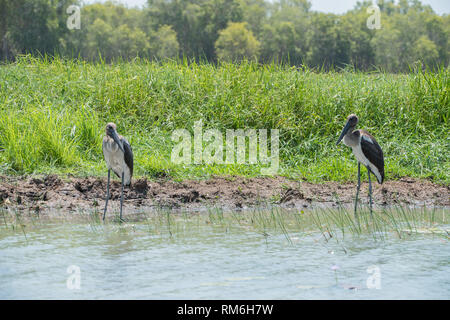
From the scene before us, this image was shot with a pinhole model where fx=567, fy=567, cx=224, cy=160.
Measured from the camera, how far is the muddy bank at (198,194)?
24.0 feet

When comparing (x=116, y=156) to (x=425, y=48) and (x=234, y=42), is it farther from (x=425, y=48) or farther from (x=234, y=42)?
(x=425, y=48)

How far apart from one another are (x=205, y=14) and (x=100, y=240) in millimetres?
91577

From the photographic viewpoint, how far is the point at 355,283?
13.9 ft

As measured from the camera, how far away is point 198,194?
763 centimetres

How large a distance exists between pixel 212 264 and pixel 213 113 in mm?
5578

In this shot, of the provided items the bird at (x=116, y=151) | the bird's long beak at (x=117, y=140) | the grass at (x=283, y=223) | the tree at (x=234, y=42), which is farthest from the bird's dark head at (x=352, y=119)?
the tree at (x=234, y=42)

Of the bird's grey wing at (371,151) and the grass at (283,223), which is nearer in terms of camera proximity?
the grass at (283,223)

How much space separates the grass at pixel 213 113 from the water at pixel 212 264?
2614 mm

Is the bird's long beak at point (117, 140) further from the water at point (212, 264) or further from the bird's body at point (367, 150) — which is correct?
the bird's body at point (367, 150)

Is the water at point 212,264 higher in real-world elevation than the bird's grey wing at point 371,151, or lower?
lower

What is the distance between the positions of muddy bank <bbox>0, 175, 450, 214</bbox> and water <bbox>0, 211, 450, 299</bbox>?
1.15 meters
